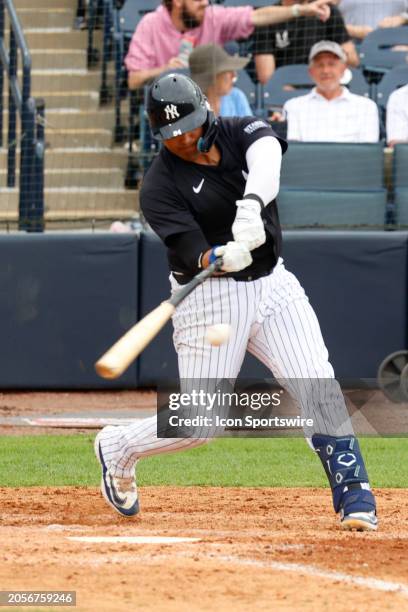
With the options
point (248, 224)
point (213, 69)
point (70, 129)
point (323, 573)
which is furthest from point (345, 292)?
point (323, 573)

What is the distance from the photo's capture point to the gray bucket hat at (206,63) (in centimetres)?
1029

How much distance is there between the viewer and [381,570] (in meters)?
4.07

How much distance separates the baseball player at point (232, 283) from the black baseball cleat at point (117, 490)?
0.24 metres

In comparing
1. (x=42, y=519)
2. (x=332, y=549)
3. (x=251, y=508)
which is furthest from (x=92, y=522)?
(x=332, y=549)

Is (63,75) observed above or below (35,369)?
above

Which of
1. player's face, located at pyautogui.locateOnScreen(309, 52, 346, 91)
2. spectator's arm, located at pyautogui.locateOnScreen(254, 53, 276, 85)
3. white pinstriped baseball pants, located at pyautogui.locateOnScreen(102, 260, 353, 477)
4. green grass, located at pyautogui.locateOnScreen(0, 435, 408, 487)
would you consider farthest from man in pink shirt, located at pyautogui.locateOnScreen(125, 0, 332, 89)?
white pinstriped baseball pants, located at pyautogui.locateOnScreen(102, 260, 353, 477)

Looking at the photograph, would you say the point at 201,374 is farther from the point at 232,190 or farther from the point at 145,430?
the point at 232,190

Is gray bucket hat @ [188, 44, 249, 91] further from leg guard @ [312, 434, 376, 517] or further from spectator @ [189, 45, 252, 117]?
leg guard @ [312, 434, 376, 517]

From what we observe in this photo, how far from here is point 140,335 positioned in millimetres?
4410

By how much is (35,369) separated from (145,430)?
5.15m

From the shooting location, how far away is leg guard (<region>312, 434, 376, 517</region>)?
15.8ft

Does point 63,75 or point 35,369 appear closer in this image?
point 35,369

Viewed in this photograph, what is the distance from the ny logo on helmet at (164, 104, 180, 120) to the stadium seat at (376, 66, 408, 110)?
278 inches

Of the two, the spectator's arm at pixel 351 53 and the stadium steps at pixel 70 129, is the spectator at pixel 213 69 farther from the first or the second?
the spectator's arm at pixel 351 53
